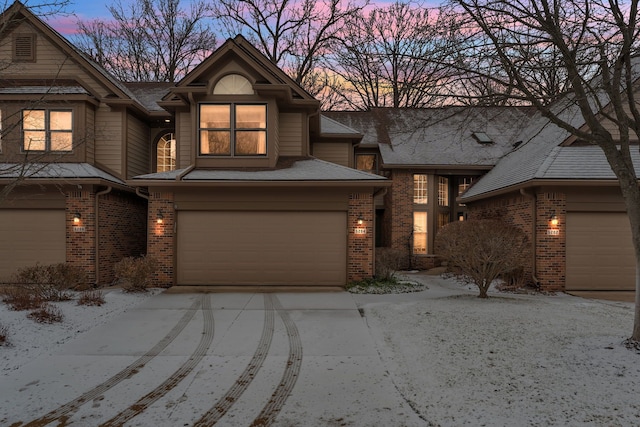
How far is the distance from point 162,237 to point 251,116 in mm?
4571

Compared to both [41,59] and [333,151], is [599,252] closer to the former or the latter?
[333,151]

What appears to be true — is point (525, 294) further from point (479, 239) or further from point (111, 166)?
point (111, 166)

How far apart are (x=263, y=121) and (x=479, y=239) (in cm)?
727

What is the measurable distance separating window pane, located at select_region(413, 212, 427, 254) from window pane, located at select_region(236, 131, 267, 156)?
8290mm

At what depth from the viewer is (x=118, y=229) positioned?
43.0 feet

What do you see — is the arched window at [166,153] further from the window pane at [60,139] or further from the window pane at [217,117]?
the window pane at [217,117]

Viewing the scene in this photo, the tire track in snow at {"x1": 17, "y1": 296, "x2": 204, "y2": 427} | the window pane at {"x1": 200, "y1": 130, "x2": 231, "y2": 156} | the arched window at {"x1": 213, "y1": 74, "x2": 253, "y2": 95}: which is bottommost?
the tire track in snow at {"x1": 17, "y1": 296, "x2": 204, "y2": 427}

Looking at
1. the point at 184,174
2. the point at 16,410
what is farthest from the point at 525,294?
the point at 16,410

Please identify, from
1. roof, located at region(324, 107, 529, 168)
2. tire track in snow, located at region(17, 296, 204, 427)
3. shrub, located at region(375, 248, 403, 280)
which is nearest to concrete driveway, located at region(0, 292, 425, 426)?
tire track in snow, located at region(17, 296, 204, 427)

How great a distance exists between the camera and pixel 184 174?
1122cm

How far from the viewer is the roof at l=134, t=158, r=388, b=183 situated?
36.5 ft

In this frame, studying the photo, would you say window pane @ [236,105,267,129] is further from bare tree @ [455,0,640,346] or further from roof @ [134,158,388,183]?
bare tree @ [455,0,640,346]

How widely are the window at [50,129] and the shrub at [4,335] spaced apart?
770 cm

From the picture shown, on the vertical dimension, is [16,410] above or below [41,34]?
below
